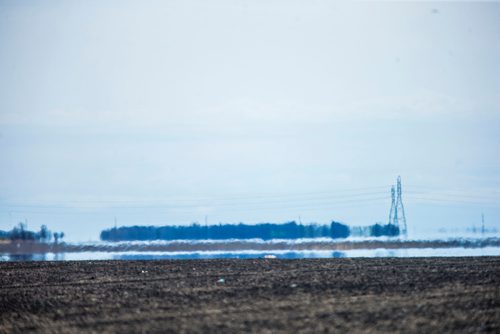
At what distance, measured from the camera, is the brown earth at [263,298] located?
1672 centimetres

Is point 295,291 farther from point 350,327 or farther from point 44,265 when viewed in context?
point 44,265

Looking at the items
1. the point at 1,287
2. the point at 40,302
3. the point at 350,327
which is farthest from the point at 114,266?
the point at 350,327

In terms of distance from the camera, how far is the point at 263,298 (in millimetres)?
20594

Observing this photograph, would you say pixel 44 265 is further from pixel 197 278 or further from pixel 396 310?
pixel 396 310

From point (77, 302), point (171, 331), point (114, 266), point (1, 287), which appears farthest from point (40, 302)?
point (114, 266)

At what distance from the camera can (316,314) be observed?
17.6m

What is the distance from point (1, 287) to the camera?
26.4 metres

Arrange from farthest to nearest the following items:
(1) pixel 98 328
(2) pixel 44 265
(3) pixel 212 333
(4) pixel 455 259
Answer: (2) pixel 44 265 < (4) pixel 455 259 < (1) pixel 98 328 < (3) pixel 212 333

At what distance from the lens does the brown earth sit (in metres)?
16.7

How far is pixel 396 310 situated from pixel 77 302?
26.0 ft

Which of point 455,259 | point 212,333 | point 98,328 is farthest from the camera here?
point 455,259

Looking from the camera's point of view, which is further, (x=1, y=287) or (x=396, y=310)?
(x=1, y=287)

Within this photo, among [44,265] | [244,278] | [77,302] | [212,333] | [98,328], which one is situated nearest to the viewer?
[212,333]

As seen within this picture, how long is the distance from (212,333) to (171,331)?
80 cm
